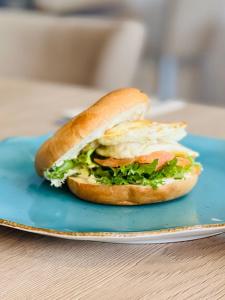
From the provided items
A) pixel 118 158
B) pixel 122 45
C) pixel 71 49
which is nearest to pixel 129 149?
pixel 118 158

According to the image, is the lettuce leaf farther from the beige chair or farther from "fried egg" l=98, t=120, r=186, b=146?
the beige chair

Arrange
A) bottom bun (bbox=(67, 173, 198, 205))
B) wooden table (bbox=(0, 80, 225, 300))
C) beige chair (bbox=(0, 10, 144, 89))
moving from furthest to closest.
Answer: beige chair (bbox=(0, 10, 144, 89)), bottom bun (bbox=(67, 173, 198, 205)), wooden table (bbox=(0, 80, 225, 300))

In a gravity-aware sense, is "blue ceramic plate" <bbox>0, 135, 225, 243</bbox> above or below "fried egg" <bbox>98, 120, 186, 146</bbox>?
below

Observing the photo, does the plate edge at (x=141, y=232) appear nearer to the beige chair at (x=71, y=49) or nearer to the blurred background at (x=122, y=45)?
the blurred background at (x=122, y=45)

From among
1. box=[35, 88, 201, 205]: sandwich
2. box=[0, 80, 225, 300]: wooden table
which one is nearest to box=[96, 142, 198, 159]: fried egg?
box=[35, 88, 201, 205]: sandwich

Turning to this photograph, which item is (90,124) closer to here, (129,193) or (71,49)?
(129,193)

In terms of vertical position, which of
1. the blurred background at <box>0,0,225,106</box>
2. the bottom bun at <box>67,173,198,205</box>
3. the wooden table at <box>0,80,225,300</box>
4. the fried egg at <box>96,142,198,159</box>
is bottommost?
the blurred background at <box>0,0,225,106</box>

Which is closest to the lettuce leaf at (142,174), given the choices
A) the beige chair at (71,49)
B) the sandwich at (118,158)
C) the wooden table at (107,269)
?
the sandwich at (118,158)
